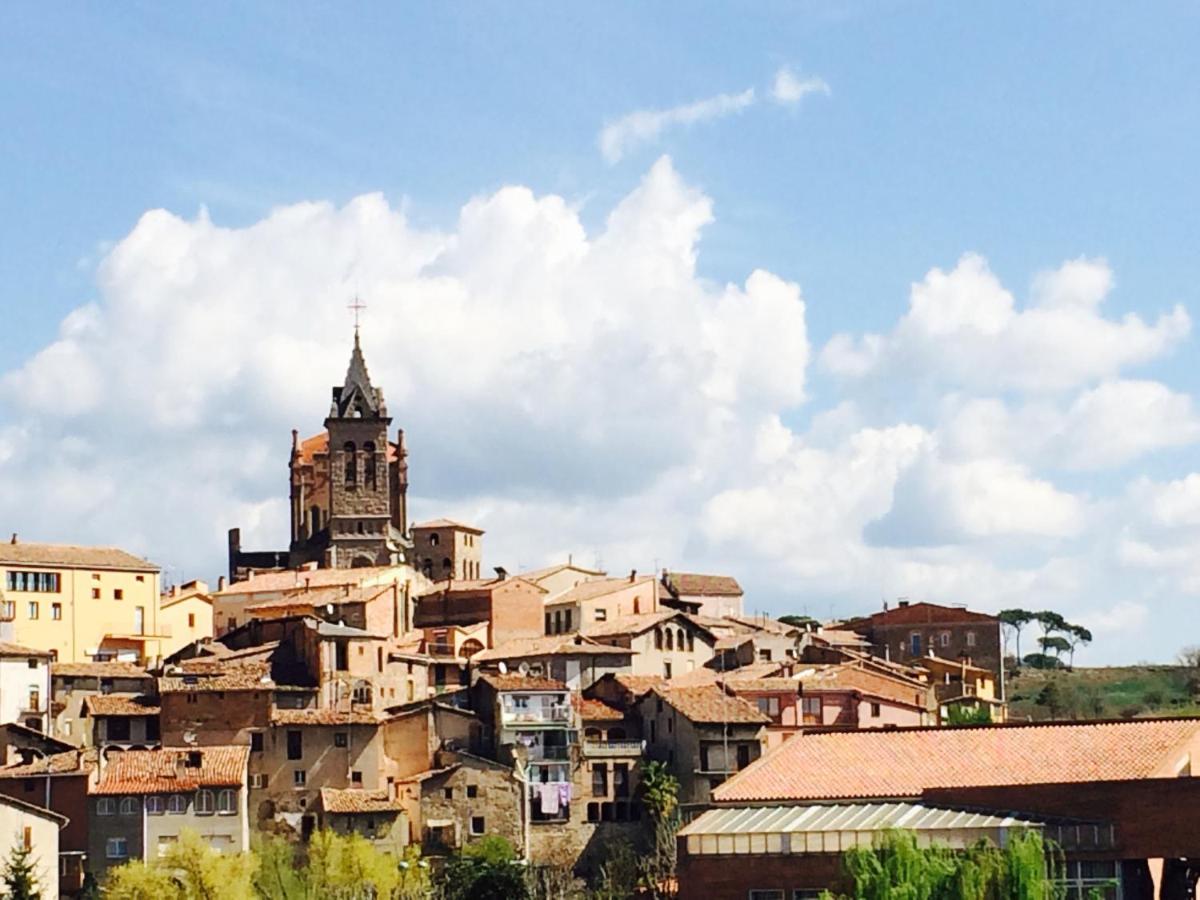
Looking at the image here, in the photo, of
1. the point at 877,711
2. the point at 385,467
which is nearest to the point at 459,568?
the point at 385,467

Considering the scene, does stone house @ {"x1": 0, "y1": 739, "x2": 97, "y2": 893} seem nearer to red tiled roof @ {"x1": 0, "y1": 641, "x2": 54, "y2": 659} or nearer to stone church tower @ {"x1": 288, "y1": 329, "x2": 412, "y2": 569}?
red tiled roof @ {"x1": 0, "y1": 641, "x2": 54, "y2": 659}

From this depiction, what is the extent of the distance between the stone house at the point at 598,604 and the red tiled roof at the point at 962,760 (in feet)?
117

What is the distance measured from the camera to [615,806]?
257 feet

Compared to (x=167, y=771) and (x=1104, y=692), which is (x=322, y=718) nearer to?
(x=167, y=771)

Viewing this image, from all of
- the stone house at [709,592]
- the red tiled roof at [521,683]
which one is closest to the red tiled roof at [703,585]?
the stone house at [709,592]

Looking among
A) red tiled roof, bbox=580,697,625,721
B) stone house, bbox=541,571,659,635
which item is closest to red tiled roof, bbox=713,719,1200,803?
red tiled roof, bbox=580,697,625,721

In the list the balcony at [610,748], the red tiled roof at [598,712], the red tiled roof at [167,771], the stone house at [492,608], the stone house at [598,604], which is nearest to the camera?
the red tiled roof at [167,771]

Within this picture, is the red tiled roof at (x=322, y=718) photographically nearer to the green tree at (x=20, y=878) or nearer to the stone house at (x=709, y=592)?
the green tree at (x=20, y=878)

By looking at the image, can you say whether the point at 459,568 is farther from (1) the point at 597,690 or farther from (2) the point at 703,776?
(2) the point at 703,776

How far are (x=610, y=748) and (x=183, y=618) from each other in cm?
2902

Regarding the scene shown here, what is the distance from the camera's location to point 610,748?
7881cm

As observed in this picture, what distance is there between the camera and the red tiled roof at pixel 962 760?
55.8 m

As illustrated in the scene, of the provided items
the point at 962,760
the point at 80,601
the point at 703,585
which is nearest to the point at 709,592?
the point at 703,585

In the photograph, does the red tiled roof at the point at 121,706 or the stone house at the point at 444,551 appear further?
the stone house at the point at 444,551
